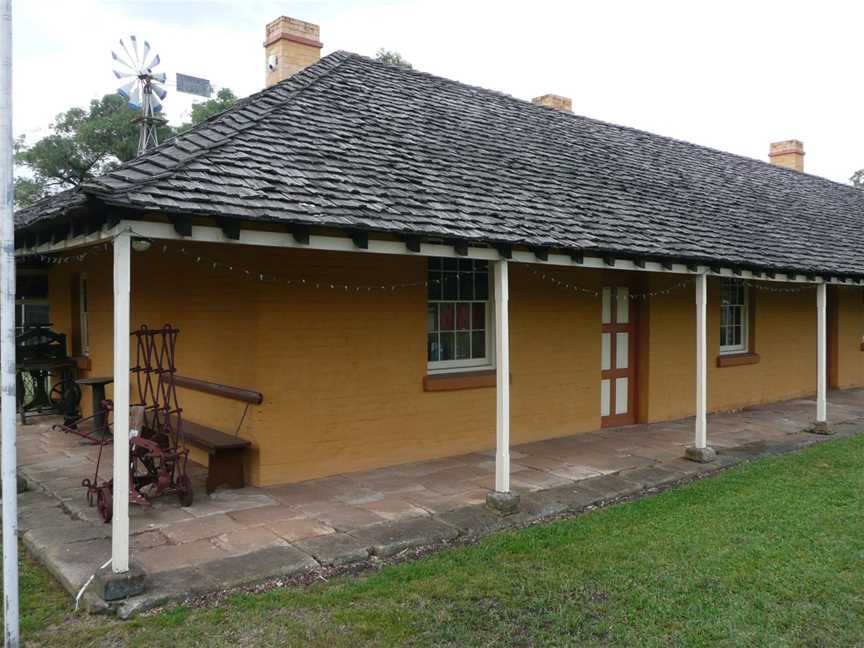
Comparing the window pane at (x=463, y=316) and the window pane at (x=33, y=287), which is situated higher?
the window pane at (x=33, y=287)

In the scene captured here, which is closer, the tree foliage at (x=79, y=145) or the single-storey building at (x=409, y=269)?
the single-storey building at (x=409, y=269)

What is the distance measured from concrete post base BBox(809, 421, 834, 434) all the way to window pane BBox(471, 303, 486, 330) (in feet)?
18.0

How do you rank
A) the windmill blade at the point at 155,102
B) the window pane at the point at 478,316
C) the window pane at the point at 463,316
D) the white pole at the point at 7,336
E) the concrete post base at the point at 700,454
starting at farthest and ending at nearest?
1. the windmill blade at the point at 155,102
2. the window pane at the point at 478,316
3. the window pane at the point at 463,316
4. the concrete post base at the point at 700,454
5. the white pole at the point at 7,336

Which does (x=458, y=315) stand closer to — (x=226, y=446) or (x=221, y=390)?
(x=221, y=390)

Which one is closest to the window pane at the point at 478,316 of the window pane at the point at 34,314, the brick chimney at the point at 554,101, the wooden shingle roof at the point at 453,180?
the wooden shingle roof at the point at 453,180

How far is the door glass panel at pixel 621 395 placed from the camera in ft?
35.3

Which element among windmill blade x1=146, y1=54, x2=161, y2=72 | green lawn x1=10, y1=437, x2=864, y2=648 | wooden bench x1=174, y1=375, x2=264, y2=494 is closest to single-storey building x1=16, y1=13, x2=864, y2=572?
wooden bench x1=174, y1=375, x2=264, y2=494

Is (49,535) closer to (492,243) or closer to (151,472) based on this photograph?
(151,472)

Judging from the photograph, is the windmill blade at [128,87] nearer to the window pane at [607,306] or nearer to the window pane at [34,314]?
the window pane at [34,314]

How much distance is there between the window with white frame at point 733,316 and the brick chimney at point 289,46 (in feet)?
27.2

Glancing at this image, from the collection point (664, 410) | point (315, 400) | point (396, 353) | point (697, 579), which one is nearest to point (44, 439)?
point (315, 400)

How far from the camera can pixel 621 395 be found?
35.6ft

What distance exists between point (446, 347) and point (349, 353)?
63.3 inches

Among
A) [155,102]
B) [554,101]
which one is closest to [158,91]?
[155,102]
